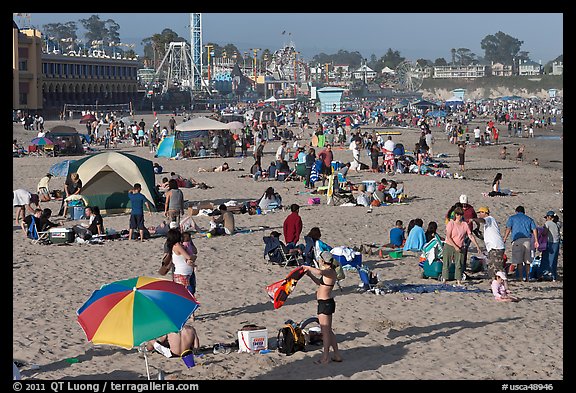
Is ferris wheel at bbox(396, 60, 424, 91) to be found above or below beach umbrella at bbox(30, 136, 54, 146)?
above

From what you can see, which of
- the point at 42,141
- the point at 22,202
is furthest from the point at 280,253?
the point at 42,141

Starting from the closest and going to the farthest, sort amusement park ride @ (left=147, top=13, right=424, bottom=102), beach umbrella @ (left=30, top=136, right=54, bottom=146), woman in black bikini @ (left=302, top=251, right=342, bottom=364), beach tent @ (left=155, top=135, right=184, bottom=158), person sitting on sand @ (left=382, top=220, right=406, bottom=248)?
1. woman in black bikini @ (left=302, top=251, right=342, bottom=364)
2. person sitting on sand @ (left=382, top=220, right=406, bottom=248)
3. beach tent @ (left=155, top=135, right=184, bottom=158)
4. beach umbrella @ (left=30, top=136, right=54, bottom=146)
5. amusement park ride @ (left=147, top=13, right=424, bottom=102)

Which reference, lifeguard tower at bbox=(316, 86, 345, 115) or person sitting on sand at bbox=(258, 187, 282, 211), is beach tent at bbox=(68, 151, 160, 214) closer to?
person sitting on sand at bbox=(258, 187, 282, 211)

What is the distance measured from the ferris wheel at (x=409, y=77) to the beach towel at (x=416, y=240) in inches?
6612

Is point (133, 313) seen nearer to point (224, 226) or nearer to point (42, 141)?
point (224, 226)

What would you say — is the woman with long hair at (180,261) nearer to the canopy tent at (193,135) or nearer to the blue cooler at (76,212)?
the blue cooler at (76,212)

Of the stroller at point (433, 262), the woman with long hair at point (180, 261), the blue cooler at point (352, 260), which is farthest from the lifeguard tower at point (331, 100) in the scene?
the woman with long hair at point (180, 261)

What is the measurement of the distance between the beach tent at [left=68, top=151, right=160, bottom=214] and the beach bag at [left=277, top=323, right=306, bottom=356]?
365 inches

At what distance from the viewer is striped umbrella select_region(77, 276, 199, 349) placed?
7.07 m

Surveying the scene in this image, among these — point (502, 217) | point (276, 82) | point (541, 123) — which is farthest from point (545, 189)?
point (276, 82)

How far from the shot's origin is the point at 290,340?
8.63 metres

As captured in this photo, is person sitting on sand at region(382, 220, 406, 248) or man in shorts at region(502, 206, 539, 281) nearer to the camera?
man in shorts at region(502, 206, 539, 281)

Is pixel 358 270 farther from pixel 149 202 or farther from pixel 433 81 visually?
pixel 433 81

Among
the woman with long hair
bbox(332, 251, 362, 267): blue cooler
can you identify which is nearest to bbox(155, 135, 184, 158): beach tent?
bbox(332, 251, 362, 267): blue cooler
